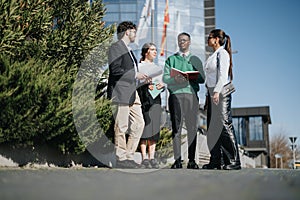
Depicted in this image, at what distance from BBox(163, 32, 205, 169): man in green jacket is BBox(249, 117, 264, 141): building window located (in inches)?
1845

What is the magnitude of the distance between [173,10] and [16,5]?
51733 mm

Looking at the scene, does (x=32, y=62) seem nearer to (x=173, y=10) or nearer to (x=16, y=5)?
(x=16, y=5)

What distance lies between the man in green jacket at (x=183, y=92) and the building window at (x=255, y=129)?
1845 inches

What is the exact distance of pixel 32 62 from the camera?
523 cm

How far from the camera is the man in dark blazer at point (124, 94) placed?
616cm

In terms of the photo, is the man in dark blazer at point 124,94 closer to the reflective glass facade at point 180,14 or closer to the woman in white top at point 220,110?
the woman in white top at point 220,110

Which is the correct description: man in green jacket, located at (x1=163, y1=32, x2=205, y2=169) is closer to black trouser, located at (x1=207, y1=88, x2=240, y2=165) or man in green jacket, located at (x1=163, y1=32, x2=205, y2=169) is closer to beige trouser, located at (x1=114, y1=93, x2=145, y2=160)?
black trouser, located at (x1=207, y1=88, x2=240, y2=165)

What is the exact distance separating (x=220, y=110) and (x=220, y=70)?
1.81ft

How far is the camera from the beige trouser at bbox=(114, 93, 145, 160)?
20.2 ft

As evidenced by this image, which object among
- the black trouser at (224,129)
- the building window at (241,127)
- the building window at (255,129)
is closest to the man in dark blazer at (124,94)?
the black trouser at (224,129)

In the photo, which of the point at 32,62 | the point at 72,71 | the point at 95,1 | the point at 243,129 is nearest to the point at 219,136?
the point at 72,71

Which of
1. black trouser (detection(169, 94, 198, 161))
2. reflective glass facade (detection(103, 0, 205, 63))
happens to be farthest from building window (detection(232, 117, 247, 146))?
black trouser (detection(169, 94, 198, 161))

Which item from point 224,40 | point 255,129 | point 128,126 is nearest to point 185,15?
point 255,129

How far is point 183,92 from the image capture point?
6328mm
